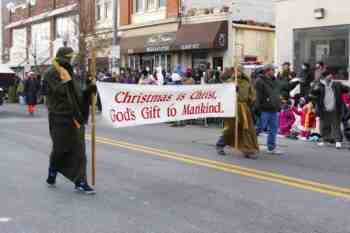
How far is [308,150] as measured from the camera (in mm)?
12016

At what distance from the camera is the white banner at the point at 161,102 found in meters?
8.29

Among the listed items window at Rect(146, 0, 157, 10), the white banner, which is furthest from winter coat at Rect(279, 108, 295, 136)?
window at Rect(146, 0, 157, 10)

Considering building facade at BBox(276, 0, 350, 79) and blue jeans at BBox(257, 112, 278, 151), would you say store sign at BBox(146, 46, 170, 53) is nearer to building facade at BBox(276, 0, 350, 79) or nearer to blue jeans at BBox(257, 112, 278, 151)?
building facade at BBox(276, 0, 350, 79)

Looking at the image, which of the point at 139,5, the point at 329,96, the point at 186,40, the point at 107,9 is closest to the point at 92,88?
the point at 329,96

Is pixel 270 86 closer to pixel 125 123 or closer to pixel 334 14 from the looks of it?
pixel 125 123

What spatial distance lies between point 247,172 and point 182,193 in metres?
1.86

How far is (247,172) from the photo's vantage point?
899 centimetres

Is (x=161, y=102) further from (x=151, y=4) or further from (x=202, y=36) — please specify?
(x=151, y=4)

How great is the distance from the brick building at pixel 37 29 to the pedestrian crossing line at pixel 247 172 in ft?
88.0

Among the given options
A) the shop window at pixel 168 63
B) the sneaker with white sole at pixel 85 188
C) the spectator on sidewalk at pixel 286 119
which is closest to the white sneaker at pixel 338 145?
the spectator on sidewalk at pixel 286 119

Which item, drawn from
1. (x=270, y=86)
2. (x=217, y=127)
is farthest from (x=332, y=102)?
(x=217, y=127)

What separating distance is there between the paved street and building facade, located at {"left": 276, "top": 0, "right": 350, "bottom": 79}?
8.27 meters

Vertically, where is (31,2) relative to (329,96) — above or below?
above

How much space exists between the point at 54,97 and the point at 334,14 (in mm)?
14121
